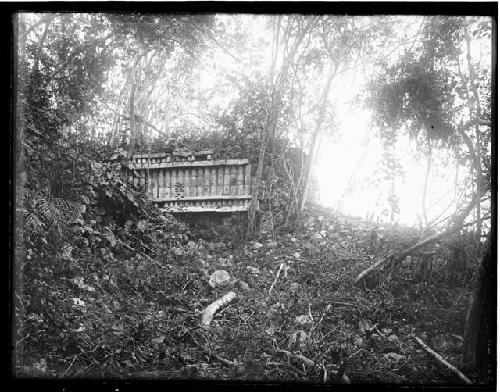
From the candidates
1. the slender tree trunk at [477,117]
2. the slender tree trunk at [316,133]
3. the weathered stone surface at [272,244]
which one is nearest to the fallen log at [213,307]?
the weathered stone surface at [272,244]

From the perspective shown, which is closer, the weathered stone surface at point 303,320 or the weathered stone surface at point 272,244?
the weathered stone surface at point 303,320

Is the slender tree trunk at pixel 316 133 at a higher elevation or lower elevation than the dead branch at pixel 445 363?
higher

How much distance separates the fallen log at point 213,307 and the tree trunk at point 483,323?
6.41 feet

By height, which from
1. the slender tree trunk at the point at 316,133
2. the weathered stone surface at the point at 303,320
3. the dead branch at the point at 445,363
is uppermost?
the slender tree trunk at the point at 316,133

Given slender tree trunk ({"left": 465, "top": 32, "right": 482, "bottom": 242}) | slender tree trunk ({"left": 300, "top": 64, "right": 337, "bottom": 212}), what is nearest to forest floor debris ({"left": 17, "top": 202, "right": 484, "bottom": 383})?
slender tree trunk ({"left": 300, "top": 64, "right": 337, "bottom": 212})

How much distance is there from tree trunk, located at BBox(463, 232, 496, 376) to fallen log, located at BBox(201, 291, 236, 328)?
196cm

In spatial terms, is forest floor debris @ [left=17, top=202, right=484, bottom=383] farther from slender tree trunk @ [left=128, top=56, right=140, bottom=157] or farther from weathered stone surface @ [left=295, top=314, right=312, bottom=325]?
slender tree trunk @ [left=128, top=56, right=140, bottom=157]

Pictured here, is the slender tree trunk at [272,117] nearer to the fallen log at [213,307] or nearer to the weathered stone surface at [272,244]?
the weathered stone surface at [272,244]

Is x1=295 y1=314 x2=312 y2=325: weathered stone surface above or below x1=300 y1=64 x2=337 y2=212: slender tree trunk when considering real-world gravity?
below

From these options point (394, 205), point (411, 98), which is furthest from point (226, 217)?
point (411, 98)

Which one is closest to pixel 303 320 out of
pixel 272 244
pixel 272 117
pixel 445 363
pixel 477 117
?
pixel 272 244

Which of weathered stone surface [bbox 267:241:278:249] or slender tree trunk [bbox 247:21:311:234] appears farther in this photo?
weathered stone surface [bbox 267:241:278:249]

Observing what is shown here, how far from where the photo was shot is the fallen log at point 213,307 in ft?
7.90

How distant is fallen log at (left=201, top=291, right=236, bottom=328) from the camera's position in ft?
7.90
